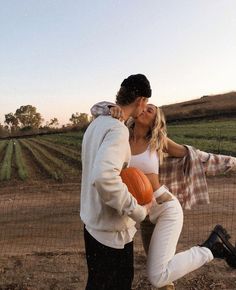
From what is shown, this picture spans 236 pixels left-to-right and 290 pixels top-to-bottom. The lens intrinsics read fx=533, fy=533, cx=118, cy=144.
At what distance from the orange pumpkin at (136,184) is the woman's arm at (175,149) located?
773mm

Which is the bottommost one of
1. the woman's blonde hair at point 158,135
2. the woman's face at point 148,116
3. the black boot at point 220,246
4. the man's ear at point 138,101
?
the black boot at point 220,246

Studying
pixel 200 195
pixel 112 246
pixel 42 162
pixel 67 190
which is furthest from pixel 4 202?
pixel 112 246

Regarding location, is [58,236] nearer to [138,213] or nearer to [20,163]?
[138,213]

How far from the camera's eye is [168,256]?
308 centimetres

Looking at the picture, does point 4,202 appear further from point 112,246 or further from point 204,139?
point 112,246

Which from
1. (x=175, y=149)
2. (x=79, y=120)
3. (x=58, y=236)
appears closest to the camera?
(x=175, y=149)

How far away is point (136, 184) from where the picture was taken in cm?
276

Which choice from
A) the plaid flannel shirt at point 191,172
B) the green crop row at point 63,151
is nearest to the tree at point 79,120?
the green crop row at point 63,151

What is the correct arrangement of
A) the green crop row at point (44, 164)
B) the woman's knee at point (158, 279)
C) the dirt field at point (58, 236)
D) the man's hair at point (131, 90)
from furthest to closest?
the green crop row at point (44, 164) < the dirt field at point (58, 236) < the woman's knee at point (158, 279) < the man's hair at point (131, 90)

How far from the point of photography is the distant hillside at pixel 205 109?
15.3 metres

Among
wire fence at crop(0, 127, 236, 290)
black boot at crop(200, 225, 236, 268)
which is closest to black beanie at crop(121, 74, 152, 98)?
black boot at crop(200, 225, 236, 268)

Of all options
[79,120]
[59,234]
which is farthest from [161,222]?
[79,120]

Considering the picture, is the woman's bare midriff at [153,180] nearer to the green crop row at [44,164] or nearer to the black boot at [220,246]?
the black boot at [220,246]

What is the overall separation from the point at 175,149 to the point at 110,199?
3.83 ft
